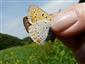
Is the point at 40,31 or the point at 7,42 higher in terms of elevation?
the point at 40,31

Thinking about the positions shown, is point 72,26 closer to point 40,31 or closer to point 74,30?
point 74,30

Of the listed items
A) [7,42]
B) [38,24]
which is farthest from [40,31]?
[7,42]

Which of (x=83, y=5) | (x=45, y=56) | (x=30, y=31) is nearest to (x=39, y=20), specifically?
(x=30, y=31)

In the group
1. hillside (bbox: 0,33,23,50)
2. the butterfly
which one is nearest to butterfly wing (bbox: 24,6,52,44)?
the butterfly

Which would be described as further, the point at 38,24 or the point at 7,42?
the point at 7,42

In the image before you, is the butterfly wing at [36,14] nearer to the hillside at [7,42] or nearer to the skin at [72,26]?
the skin at [72,26]

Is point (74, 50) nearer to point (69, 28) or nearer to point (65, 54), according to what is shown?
point (69, 28)

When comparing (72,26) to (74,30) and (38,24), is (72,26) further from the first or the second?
(38,24)

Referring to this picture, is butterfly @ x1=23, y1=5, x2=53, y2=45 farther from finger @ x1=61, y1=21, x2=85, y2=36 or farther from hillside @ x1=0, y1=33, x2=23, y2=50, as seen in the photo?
hillside @ x1=0, y1=33, x2=23, y2=50
